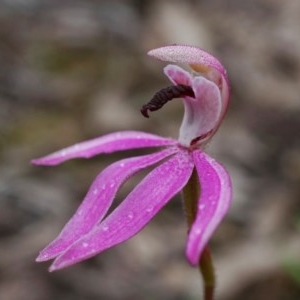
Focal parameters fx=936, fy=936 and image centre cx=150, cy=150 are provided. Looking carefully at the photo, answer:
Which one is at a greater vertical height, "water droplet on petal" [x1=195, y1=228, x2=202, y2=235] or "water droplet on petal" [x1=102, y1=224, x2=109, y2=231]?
"water droplet on petal" [x1=195, y1=228, x2=202, y2=235]

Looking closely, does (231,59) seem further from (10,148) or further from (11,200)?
(11,200)

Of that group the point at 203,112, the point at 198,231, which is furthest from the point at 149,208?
the point at 203,112

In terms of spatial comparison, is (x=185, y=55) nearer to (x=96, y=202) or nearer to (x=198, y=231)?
(x=96, y=202)

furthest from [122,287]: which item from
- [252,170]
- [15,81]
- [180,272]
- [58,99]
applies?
[15,81]

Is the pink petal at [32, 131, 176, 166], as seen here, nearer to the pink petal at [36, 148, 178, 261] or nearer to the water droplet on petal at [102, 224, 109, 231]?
the pink petal at [36, 148, 178, 261]

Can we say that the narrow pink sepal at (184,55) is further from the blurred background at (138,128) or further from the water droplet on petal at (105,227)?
the blurred background at (138,128)

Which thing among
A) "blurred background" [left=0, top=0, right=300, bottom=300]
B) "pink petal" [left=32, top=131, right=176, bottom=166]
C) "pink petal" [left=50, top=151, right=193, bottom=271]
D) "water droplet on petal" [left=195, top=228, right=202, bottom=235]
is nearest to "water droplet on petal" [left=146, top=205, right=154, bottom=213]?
"pink petal" [left=50, top=151, right=193, bottom=271]

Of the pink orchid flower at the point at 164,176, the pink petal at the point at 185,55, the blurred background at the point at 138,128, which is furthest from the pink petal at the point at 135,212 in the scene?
the blurred background at the point at 138,128
